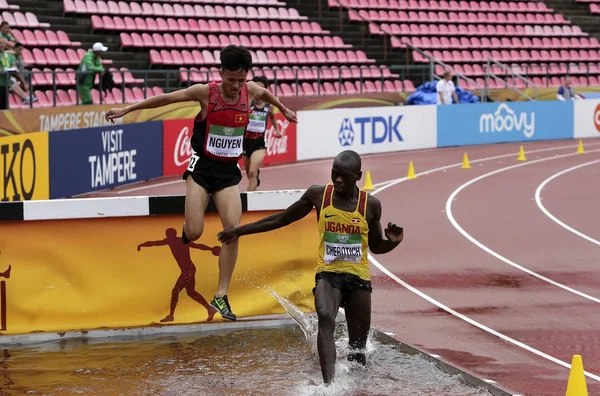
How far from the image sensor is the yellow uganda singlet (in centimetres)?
738

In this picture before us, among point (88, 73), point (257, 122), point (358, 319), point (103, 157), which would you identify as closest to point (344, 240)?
point (358, 319)

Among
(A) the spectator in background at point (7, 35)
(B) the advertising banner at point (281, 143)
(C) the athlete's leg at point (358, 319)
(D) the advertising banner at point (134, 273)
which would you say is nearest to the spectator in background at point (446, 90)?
(B) the advertising banner at point (281, 143)

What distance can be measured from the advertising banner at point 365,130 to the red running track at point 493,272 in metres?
3.12

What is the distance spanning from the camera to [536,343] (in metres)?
8.95

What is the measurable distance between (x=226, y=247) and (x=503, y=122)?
26091 mm

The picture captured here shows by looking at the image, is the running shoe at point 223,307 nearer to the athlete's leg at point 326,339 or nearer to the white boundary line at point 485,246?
the athlete's leg at point 326,339

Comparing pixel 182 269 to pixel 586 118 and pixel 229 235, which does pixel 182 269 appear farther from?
pixel 586 118

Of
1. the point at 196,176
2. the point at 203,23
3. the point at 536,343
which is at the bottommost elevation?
the point at 536,343

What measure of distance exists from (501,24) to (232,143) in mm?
32526

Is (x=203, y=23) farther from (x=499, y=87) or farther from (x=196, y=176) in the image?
(x=196, y=176)

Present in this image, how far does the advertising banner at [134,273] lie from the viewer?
8883mm

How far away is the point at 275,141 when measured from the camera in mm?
26250

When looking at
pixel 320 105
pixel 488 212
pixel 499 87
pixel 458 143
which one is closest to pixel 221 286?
pixel 488 212

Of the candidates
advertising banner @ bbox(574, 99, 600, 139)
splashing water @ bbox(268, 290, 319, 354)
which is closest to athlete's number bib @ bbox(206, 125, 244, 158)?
splashing water @ bbox(268, 290, 319, 354)
